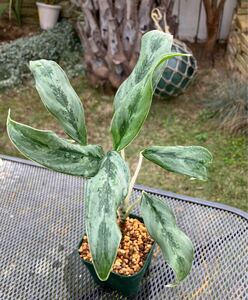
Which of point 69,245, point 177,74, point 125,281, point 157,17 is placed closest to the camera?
point 125,281

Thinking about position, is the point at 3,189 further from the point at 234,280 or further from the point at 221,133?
the point at 221,133

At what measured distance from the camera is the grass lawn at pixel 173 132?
6.94 feet

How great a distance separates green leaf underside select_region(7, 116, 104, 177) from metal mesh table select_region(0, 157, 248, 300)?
1.34ft

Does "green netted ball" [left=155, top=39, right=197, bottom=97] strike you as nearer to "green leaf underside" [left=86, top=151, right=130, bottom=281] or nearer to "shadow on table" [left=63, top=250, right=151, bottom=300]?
"shadow on table" [left=63, top=250, right=151, bottom=300]

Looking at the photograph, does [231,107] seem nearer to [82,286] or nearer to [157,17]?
[157,17]

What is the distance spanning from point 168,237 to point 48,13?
9.88ft

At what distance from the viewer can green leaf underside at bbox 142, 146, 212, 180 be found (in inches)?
29.0

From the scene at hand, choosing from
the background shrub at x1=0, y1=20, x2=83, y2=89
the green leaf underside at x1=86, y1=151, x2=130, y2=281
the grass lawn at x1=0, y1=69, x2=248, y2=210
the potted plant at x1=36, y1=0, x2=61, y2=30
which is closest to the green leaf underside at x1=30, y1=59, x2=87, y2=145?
the green leaf underside at x1=86, y1=151, x2=130, y2=281

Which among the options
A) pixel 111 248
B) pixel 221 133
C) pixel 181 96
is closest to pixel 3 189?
pixel 111 248

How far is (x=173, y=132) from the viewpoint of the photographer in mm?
2488

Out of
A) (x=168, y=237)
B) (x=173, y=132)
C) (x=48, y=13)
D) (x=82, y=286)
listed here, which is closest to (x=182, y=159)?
(x=168, y=237)

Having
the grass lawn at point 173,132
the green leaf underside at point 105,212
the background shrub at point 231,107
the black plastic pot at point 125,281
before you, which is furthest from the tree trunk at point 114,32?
the green leaf underside at point 105,212

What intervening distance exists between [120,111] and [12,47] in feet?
8.76

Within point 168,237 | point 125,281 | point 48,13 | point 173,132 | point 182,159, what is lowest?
point 173,132
